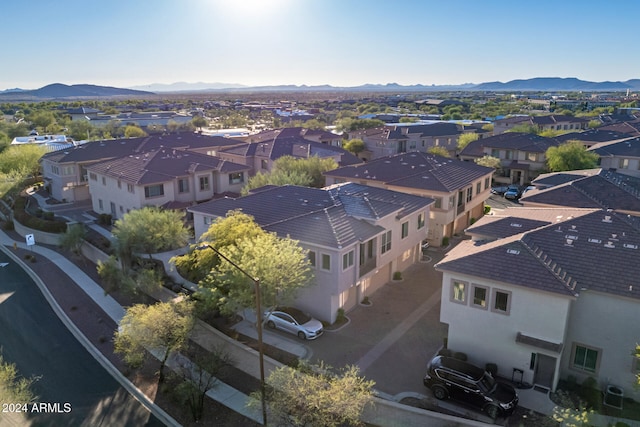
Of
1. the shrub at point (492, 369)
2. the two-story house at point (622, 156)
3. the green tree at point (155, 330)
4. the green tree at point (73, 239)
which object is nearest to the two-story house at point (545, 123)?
the two-story house at point (622, 156)

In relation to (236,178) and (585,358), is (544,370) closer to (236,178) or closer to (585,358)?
(585,358)

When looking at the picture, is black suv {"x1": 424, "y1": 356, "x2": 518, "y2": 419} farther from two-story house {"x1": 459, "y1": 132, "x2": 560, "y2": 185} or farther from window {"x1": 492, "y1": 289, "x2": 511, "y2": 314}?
two-story house {"x1": 459, "y1": 132, "x2": 560, "y2": 185}

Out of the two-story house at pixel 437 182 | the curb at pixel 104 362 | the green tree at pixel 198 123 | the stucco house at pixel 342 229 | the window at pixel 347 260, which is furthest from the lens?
the green tree at pixel 198 123

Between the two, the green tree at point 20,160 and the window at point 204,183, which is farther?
the green tree at point 20,160

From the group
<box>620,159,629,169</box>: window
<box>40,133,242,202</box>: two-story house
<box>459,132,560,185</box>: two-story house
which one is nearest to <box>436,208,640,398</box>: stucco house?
<box>620,159,629,169</box>: window

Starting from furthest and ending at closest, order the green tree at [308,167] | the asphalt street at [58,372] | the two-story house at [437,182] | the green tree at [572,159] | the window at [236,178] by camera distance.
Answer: the green tree at [572,159], the window at [236,178], the green tree at [308,167], the two-story house at [437,182], the asphalt street at [58,372]

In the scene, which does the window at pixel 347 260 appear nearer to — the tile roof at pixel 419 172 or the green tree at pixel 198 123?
the tile roof at pixel 419 172

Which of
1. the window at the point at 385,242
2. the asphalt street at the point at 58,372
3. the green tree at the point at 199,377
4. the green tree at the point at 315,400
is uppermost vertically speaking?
the window at the point at 385,242

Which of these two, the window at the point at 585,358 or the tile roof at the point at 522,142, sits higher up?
the tile roof at the point at 522,142
